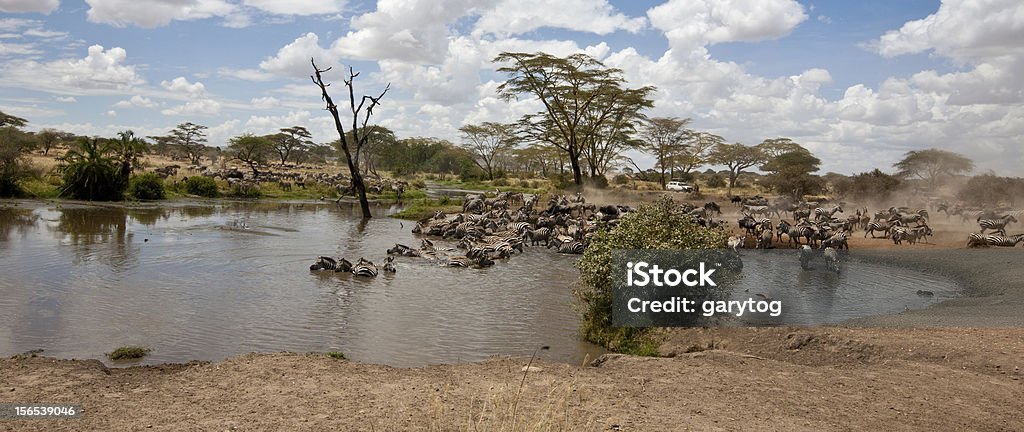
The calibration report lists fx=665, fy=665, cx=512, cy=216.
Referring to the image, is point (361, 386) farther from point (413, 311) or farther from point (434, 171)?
point (434, 171)

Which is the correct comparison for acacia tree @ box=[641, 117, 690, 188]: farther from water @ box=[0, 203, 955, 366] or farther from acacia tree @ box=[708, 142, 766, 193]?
water @ box=[0, 203, 955, 366]

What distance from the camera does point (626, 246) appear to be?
10.6 metres

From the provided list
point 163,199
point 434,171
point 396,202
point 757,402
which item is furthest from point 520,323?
point 434,171

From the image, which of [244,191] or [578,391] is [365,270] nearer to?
[578,391]

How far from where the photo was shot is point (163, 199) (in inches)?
1405

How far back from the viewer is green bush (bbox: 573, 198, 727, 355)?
1045cm

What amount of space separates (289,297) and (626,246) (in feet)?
23.4

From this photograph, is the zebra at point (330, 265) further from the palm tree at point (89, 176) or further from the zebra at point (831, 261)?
the palm tree at point (89, 176)

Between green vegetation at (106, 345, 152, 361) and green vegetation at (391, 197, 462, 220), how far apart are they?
22.1 m

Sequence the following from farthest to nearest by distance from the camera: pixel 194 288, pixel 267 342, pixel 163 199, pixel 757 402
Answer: pixel 163 199
pixel 194 288
pixel 267 342
pixel 757 402

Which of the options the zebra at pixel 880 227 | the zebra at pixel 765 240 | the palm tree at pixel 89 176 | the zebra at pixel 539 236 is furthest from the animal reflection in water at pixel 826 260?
the palm tree at pixel 89 176

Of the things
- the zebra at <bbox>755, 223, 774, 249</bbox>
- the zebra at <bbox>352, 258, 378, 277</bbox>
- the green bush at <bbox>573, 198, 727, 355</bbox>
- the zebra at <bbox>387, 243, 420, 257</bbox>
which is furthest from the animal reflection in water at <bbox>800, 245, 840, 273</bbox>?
the zebra at <bbox>352, 258, 378, 277</bbox>

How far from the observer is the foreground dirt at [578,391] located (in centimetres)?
638

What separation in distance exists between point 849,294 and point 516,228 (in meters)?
12.8
